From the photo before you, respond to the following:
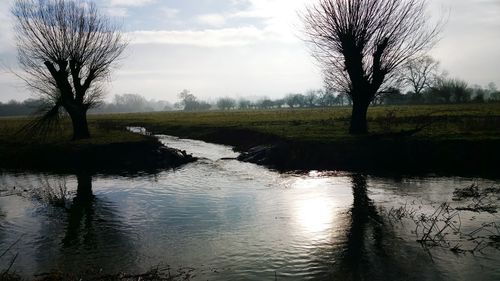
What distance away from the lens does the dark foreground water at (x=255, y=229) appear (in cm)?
1034

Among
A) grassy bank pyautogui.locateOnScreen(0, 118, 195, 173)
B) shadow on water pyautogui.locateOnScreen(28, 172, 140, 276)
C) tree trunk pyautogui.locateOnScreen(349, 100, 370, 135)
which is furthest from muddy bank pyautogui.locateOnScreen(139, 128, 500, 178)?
shadow on water pyautogui.locateOnScreen(28, 172, 140, 276)

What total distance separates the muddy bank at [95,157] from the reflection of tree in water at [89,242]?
1097 cm

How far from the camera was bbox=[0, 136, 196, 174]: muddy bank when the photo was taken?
27891 mm

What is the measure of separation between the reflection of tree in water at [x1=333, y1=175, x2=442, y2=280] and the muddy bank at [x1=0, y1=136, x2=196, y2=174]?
17124 mm

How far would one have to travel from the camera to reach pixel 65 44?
109ft

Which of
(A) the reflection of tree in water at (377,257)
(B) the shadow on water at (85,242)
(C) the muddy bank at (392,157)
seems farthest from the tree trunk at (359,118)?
(B) the shadow on water at (85,242)

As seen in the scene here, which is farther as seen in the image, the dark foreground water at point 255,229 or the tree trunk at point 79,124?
the tree trunk at point 79,124

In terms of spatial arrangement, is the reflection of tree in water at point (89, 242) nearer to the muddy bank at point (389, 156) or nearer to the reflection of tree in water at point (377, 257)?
the reflection of tree in water at point (377, 257)

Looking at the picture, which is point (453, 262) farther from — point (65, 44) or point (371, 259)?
point (65, 44)

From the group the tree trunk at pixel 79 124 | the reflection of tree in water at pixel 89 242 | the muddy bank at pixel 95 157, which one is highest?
the tree trunk at pixel 79 124

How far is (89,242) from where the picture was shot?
12445 mm

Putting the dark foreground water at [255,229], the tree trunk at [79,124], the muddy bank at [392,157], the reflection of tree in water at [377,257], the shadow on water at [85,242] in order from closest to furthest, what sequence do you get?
the reflection of tree in water at [377,257] < the dark foreground water at [255,229] < the shadow on water at [85,242] < the muddy bank at [392,157] < the tree trunk at [79,124]

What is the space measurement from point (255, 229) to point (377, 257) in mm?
4210

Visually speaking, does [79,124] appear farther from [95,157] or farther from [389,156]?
[389,156]
